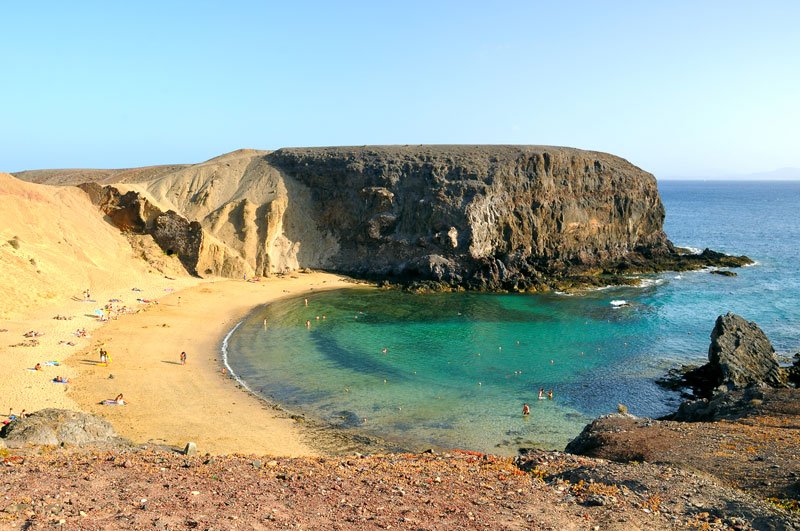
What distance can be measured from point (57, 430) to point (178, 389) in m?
9.05

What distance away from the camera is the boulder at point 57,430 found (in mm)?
17500

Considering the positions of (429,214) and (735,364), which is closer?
(735,364)

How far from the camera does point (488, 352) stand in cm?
3553

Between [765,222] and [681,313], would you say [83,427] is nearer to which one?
[681,313]

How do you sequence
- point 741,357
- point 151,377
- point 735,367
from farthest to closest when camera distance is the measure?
point 741,357
point 735,367
point 151,377

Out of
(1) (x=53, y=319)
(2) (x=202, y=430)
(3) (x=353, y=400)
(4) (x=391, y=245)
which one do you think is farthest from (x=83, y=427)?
(4) (x=391, y=245)

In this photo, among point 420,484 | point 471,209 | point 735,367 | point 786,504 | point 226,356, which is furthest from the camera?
point 471,209

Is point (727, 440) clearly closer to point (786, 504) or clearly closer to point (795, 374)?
point (786, 504)

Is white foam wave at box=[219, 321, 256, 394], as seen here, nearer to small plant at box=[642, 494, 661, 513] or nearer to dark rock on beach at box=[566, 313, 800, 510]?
dark rock on beach at box=[566, 313, 800, 510]

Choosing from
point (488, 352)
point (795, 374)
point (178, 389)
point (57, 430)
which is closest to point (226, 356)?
point (178, 389)

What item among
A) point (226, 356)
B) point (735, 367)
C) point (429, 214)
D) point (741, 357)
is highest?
point (429, 214)

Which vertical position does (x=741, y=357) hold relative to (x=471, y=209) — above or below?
below

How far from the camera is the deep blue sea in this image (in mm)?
26000

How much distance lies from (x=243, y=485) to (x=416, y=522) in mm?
4572
